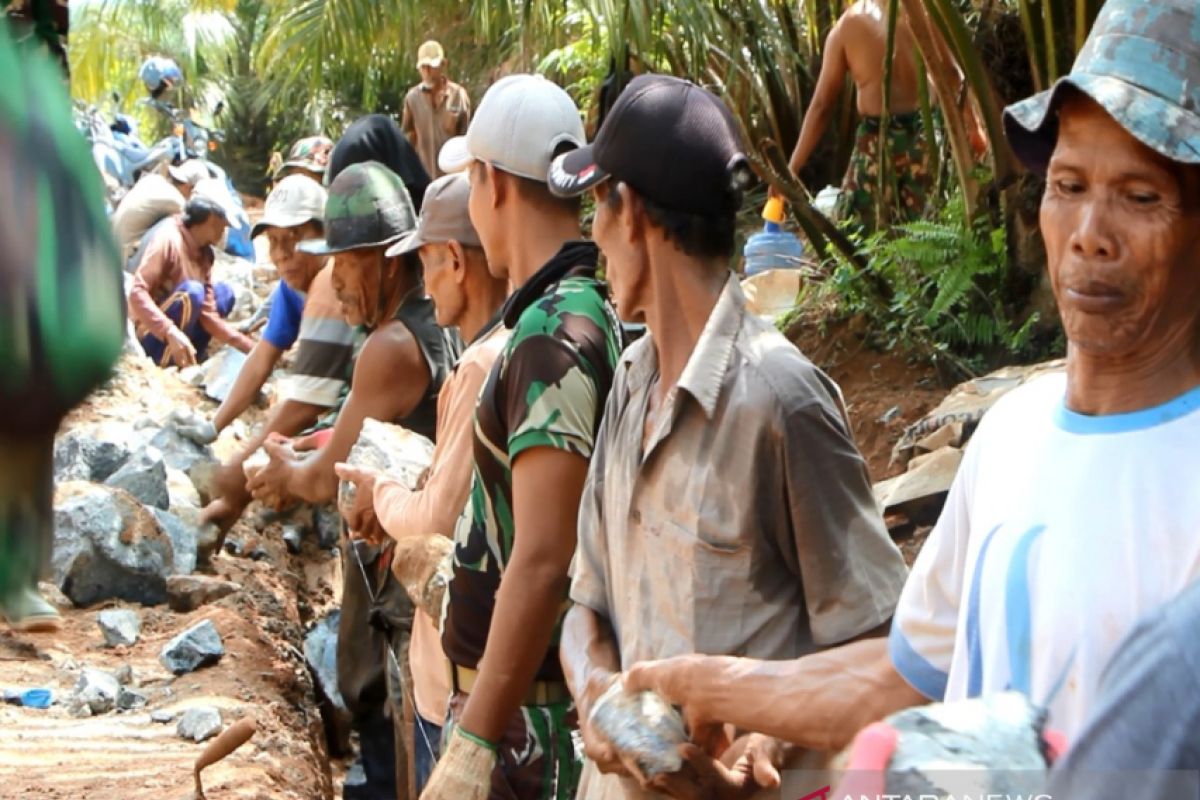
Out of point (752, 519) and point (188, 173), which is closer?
point (752, 519)

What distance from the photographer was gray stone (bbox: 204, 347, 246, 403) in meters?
10.9

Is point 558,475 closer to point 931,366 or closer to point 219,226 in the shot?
point 931,366

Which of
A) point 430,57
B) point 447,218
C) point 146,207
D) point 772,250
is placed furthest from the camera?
point 430,57

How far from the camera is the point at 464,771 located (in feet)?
11.3

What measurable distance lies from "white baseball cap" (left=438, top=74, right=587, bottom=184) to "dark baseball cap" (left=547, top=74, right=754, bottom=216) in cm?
80

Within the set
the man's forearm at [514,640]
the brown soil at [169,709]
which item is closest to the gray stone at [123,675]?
the brown soil at [169,709]

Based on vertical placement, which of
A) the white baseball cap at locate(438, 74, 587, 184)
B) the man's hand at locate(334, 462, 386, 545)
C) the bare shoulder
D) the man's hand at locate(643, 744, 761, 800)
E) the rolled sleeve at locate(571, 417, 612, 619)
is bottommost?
the man's hand at locate(334, 462, 386, 545)

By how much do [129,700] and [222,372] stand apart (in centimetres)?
602

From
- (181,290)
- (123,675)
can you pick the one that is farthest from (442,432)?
(181,290)

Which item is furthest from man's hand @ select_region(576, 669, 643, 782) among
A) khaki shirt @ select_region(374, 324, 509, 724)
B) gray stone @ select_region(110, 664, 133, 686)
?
gray stone @ select_region(110, 664, 133, 686)

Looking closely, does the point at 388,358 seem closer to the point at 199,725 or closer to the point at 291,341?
the point at 199,725

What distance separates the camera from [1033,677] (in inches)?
75.2

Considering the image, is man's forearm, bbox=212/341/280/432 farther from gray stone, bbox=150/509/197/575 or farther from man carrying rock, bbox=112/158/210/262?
man carrying rock, bbox=112/158/210/262

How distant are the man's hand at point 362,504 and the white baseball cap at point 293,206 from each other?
2829mm
